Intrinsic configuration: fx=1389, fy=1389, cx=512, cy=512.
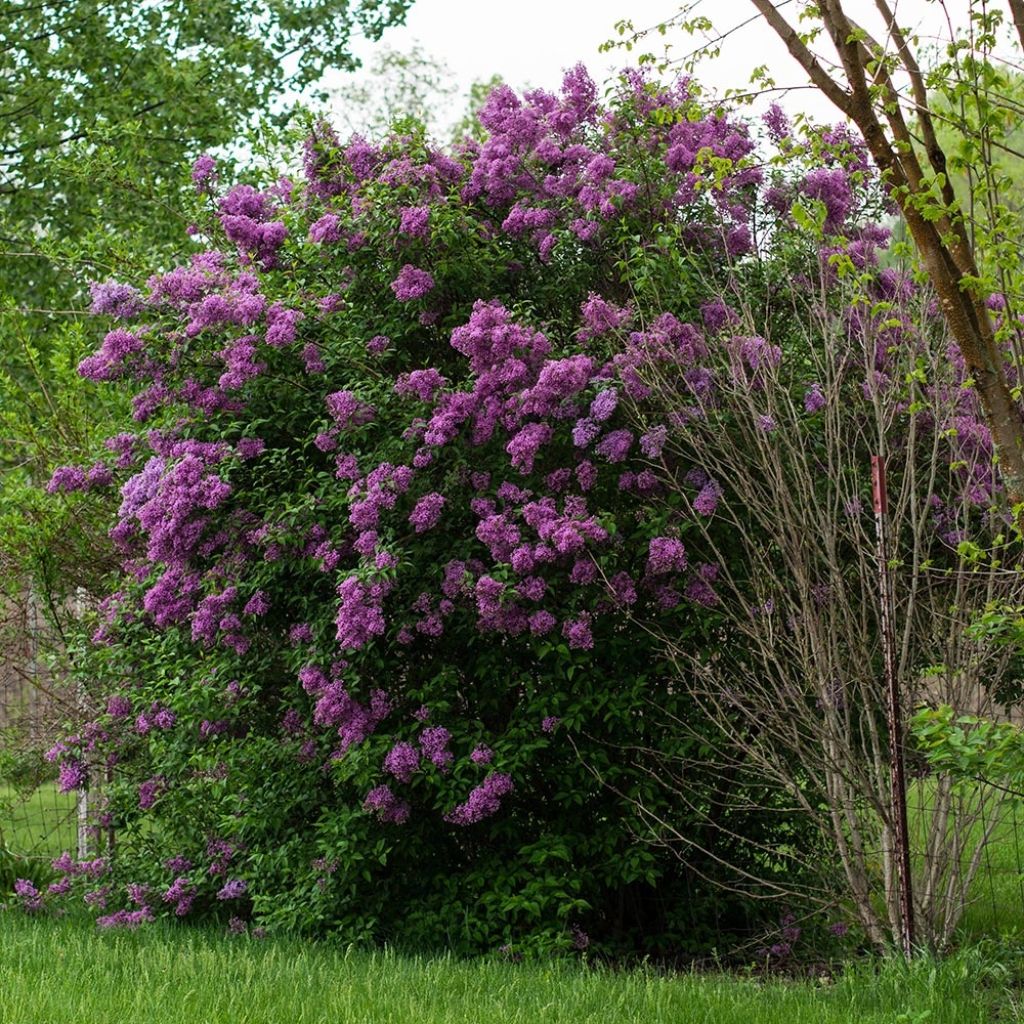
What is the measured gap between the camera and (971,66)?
4.18 metres

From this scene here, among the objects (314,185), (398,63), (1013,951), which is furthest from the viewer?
(398,63)

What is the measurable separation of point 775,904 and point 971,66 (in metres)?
4.61

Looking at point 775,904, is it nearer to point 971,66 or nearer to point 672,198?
point 672,198

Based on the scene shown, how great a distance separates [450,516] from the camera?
6.91 m

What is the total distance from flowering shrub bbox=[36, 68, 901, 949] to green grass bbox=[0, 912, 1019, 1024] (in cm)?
80

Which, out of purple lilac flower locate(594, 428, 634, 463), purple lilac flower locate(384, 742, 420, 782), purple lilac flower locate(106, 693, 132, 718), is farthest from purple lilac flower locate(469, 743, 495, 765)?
purple lilac flower locate(106, 693, 132, 718)

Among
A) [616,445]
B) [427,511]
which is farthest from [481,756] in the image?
[616,445]

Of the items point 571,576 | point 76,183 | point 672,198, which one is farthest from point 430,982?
point 76,183

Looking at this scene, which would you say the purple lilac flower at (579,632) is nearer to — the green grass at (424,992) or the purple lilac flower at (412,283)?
the green grass at (424,992)

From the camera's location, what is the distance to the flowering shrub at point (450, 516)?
658 centimetres

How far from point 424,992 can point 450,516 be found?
2.46 metres

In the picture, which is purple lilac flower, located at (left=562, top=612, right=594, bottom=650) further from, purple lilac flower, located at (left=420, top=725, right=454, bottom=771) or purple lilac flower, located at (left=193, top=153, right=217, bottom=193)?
purple lilac flower, located at (left=193, top=153, right=217, bottom=193)

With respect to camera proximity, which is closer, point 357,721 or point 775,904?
point 357,721

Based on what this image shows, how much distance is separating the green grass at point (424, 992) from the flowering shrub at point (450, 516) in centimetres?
80
